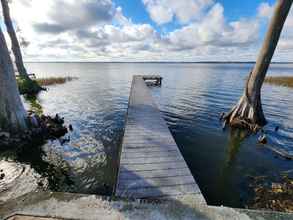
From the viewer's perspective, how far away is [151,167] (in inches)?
154

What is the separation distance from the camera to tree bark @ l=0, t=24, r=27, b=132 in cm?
582

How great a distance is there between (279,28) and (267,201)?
22.5ft

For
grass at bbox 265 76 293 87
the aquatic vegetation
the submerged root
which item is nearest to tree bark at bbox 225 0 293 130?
the submerged root

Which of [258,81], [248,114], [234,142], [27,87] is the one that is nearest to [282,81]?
[258,81]

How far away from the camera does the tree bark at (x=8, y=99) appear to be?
582 cm

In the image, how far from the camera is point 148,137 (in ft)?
18.1

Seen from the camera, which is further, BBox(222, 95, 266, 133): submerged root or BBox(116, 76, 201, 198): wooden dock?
BBox(222, 95, 266, 133): submerged root

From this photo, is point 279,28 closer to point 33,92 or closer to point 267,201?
point 267,201

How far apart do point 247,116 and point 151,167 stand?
6695 mm

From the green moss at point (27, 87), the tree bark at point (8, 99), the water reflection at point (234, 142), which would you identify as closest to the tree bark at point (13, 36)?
the green moss at point (27, 87)

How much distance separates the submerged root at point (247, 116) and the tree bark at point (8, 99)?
30.6ft

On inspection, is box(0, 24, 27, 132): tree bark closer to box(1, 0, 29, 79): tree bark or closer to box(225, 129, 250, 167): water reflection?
box(225, 129, 250, 167): water reflection

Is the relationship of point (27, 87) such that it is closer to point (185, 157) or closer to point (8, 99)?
point (8, 99)

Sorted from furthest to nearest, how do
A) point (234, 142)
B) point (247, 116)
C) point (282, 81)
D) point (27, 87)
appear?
point (282, 81)
point (27, 87)
point (247, 116)
point (234, 142)
